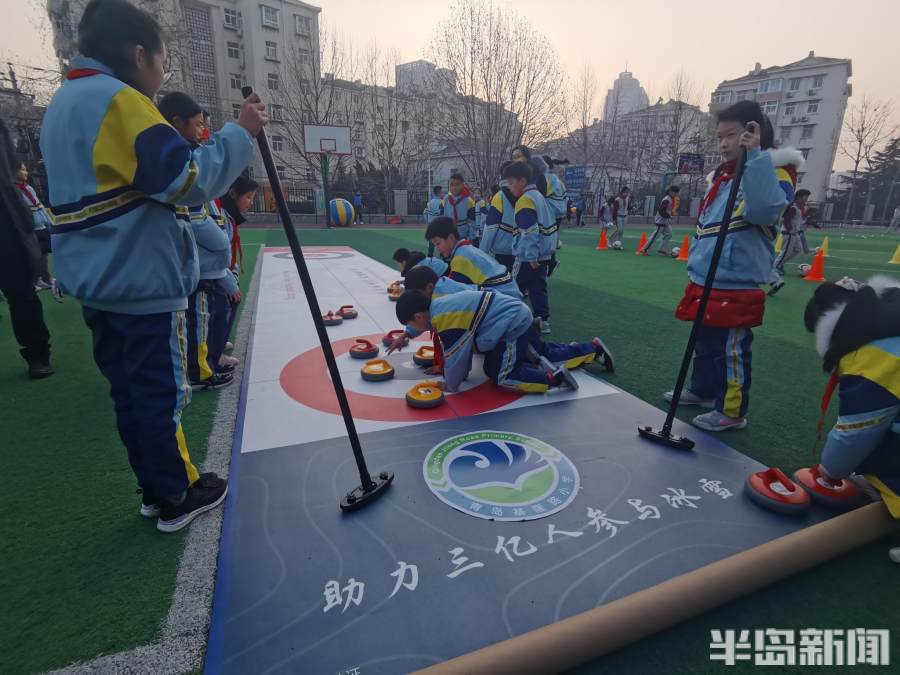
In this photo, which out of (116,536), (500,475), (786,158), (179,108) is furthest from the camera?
(179,108)

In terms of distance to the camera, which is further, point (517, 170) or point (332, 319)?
point (332, 319)

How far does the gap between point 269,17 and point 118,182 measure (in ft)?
160

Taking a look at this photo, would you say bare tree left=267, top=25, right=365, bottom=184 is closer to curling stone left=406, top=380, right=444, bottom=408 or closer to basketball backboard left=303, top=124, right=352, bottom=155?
basketball backboard left=303, top=124, right=352, bottom=155

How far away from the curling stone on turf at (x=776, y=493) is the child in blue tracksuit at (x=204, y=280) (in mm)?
3599

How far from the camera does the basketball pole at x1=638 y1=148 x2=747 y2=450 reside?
2.50m

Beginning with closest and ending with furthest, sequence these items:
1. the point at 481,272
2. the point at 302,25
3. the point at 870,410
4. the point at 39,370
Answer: the point at 870,410 < the point at 39,370 < the point at 481,272 < the point at 302,25

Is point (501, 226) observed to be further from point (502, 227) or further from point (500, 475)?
point (500, 475)

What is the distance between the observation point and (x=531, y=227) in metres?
5.48

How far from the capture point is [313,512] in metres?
2.28

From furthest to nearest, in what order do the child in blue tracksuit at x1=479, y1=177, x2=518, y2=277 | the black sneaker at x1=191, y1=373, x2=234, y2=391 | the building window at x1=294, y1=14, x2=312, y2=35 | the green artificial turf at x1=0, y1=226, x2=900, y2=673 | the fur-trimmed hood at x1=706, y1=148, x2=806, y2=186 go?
the building window at x1=294, y1=14, x2=312, y2=35, the child in blue tracksuit at x1=479, y1=177, x2=518, y2=277, the black sneaker at x1=191, y1=373, x2=234, y2=391, the fur-trimmed hood at x1=706, y1=148, x2=806, y2=186, the green artificial turf at x1=0, y1=226, x2=900, y2=673

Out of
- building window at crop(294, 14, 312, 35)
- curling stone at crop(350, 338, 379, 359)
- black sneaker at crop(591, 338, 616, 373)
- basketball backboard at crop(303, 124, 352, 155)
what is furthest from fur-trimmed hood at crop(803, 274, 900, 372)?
building window at crop(294, 14, 312, 35)

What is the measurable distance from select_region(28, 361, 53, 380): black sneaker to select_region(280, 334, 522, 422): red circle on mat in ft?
6.86

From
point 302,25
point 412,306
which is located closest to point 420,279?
point 412,306

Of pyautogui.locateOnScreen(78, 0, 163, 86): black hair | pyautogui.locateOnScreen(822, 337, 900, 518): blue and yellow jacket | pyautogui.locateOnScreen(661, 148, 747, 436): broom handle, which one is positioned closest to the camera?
pyautogui.locateOnScreen(78, 0, 163, 86): black hair
